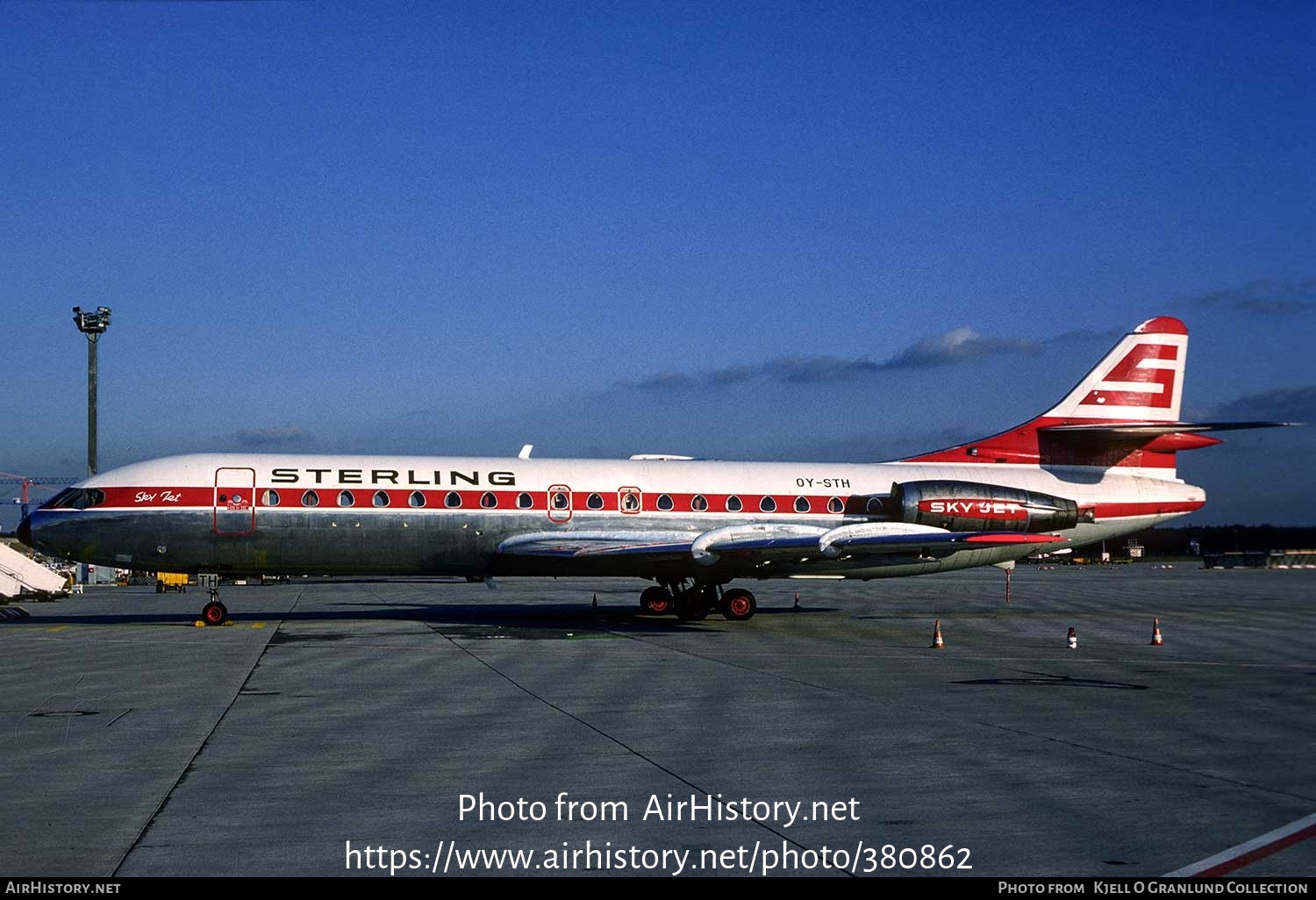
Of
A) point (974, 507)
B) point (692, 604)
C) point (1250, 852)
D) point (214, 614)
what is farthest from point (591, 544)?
point (1250, 852)

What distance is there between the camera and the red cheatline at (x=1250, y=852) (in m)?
7.79

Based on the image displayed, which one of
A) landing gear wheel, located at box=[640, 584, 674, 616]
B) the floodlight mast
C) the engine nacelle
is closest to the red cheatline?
the engine nacelle

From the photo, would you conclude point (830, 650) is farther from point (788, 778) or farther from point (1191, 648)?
point (788, 778)

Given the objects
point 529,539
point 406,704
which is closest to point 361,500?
point 529,539

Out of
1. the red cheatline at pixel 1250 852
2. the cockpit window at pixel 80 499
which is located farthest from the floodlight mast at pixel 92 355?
the red cheatline at pixel 1250 852

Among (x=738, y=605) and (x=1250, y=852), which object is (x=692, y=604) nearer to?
(x=738, y=605)

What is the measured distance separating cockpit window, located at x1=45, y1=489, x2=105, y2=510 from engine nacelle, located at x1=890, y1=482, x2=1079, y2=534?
19.3m

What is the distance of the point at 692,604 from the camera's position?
1230 inches

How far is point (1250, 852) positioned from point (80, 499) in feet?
87.4

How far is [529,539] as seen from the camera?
2980 centimetres

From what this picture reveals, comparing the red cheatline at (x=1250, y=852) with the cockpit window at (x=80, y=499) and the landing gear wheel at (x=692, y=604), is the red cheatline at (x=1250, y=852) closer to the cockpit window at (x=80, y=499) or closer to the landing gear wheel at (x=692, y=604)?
the landing gear wheel at (x=692, y=604)

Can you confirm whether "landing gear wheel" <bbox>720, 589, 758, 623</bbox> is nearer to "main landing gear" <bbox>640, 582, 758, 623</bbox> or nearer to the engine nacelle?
"main landing gear" <bbox>640, 582, 758, 623</bbox>

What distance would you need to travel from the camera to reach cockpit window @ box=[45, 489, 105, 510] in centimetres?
2839

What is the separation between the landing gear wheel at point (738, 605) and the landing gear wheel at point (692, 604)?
1.71 feet
